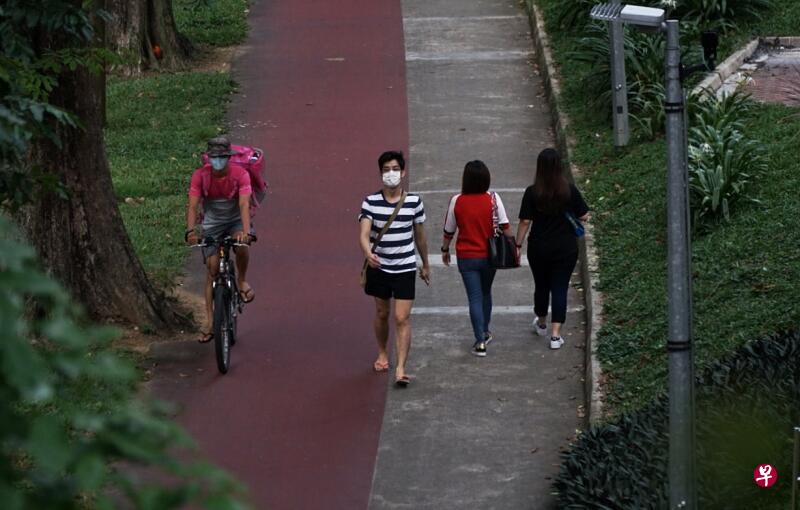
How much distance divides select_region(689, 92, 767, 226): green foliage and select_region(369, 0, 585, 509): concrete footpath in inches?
53.6

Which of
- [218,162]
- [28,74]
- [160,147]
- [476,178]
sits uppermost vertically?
[28,74]

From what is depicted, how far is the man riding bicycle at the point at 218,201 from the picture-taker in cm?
1085

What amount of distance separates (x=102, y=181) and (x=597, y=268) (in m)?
4.30

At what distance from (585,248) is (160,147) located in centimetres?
641

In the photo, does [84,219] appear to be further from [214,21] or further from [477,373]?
[214,21]

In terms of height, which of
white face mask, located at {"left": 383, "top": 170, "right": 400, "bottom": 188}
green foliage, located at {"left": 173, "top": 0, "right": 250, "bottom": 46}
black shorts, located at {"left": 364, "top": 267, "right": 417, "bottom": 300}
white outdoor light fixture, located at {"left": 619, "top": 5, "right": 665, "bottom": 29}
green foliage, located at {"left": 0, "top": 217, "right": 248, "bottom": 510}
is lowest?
black shorts, located at {"left": 364, "top": 267, "right": 417, "bottom": 300}

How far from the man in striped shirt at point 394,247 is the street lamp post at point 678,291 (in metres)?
3.32

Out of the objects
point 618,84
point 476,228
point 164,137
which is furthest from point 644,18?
point 164,137

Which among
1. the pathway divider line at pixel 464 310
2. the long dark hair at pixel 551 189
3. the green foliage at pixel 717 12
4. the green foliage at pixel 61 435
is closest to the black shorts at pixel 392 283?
the long dark hair at pixel 551 189

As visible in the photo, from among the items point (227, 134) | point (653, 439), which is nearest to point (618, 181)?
point (227, 134)

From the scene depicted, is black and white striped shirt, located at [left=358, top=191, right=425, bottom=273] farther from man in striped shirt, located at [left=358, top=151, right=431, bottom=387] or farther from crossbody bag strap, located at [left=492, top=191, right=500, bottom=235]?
crossbody bag strap, located at [left=492, top=191, right=500, bottom=235]

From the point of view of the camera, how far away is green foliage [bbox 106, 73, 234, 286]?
14.0m

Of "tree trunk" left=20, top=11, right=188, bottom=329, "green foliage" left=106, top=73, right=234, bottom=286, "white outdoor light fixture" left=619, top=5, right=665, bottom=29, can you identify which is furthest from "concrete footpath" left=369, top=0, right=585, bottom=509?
"white outdoor light fixture" left=619, top=5, right=665, bottom=29

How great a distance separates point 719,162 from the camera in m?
13.2
